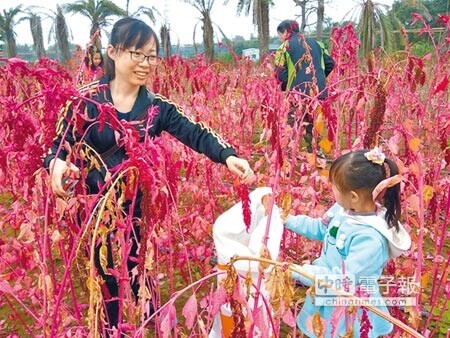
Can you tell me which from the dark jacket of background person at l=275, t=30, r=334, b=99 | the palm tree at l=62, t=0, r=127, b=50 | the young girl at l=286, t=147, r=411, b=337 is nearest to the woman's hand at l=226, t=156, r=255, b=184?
the young girl at l=286, t=147, r=411, b=337

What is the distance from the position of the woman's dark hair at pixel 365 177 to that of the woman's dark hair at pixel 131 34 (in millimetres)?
782

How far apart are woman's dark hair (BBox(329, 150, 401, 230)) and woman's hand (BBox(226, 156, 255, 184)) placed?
0.26 m

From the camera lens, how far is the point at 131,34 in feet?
5.61

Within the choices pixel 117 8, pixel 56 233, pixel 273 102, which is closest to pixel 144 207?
pixel 56 233

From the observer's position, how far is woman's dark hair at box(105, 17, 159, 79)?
171 cm

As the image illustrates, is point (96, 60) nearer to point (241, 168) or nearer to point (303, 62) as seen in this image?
point (303, 62)

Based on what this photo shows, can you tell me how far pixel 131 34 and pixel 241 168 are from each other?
60 centimetres

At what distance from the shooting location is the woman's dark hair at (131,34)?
5.61 ft

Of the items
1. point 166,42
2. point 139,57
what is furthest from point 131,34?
point 166,42

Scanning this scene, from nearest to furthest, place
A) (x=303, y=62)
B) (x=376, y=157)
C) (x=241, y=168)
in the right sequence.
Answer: (x=376, y=157) → (x=241, y=168) → (x=303, y=62)

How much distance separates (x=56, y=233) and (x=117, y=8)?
29370mm

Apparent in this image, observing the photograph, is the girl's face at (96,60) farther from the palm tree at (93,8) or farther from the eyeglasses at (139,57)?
the palm tree at (93,8)

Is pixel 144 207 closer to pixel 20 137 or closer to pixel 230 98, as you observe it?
pixel 20 137

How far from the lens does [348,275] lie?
1439 millimetres
